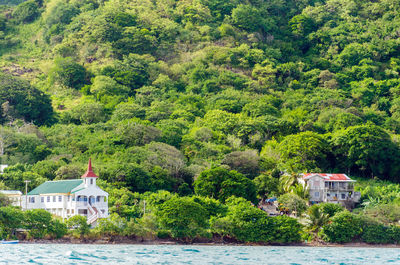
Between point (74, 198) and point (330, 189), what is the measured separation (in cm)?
3415

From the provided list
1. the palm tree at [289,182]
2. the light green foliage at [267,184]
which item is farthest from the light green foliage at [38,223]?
the palm tree at [289,182]

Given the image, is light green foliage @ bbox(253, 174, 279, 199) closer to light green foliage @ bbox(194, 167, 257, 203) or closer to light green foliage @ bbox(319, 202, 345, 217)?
light green foliage @ bbox(194, 167, 257, 203)

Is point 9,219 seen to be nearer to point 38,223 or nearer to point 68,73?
point 38,223

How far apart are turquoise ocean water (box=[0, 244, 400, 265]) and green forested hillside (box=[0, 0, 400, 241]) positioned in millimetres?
17361

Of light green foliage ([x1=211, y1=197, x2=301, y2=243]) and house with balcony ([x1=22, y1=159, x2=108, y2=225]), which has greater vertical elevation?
house with balcony ([x1=22, y1=159, x2=108, y2=225])

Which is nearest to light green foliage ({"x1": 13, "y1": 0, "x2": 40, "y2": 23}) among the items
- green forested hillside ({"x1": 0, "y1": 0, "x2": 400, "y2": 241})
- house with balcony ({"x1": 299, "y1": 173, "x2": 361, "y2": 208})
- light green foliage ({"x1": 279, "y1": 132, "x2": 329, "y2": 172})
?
green forested hillside ({"x1": 0, "y1": 0, "x2": 400, "y2": 241})

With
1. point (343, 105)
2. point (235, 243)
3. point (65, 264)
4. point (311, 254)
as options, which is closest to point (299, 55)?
point (343, 105)

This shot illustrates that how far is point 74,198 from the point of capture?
77.4 metres

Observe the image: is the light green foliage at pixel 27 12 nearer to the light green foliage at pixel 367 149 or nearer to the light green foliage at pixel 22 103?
the light green foliage at pixel 22 103

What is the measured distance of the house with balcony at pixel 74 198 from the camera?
77062 mm

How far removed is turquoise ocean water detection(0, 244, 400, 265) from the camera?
49875 mm

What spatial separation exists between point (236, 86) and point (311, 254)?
70.3 m

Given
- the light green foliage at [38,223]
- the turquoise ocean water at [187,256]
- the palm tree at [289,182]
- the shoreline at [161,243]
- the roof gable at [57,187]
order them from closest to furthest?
the turquoise ocean water at [187,256]
the light green foliage at [38,223]
the shoreline at [161,243]
the roof gable at [57,187]
the palm tree at [289,182]

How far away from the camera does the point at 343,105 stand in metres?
119
